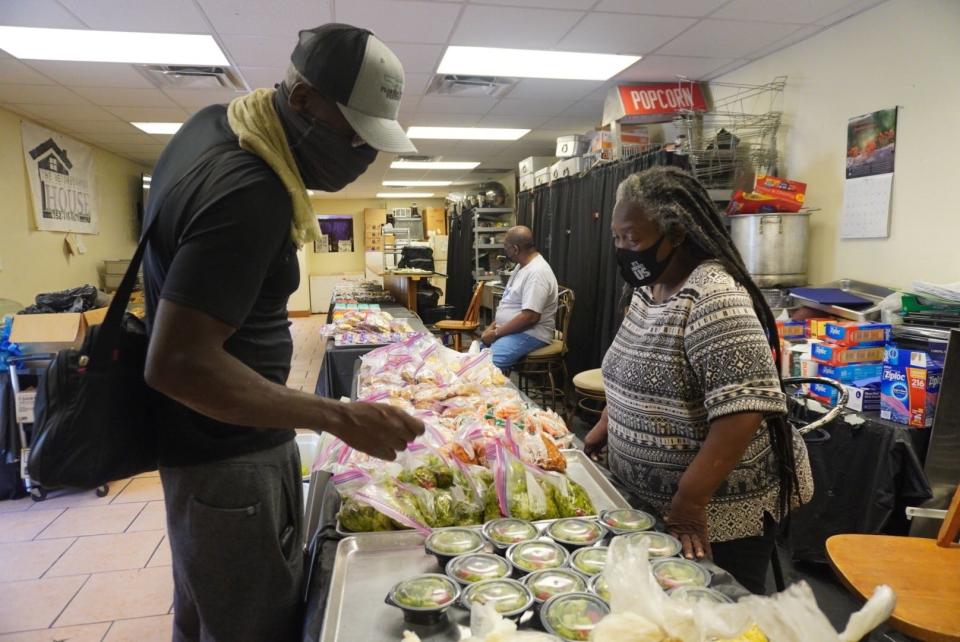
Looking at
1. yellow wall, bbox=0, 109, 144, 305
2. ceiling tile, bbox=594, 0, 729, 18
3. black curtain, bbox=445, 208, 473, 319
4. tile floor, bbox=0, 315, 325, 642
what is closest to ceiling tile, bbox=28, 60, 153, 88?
yellow wall, bbox=0, 109, 144, 305

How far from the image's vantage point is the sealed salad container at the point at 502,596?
0.88 metres

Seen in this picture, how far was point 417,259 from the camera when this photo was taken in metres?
8.99

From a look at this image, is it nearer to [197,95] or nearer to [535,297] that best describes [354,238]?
[197,95]

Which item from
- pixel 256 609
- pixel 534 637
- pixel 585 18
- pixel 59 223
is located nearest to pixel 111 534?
pixel 256 609

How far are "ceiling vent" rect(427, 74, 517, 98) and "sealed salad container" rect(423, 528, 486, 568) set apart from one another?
4250 mm

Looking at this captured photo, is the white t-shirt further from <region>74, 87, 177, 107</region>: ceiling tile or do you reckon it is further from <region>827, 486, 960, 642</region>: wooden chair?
<region>74, 87, 177, 107</region>: ceiling tile

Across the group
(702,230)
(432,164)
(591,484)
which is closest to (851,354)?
(702,230)

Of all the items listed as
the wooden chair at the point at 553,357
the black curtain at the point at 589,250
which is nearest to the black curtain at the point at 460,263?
the black curtain at the point at 589,250

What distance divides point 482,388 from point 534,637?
1434 millimetres

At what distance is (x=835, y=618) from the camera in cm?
235

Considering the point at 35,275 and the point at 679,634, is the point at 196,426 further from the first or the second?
the point at 35,275

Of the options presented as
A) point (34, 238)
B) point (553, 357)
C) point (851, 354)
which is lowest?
point (553, 357)

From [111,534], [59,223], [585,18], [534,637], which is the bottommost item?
[111,534]

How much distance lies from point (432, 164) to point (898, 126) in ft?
22.9
